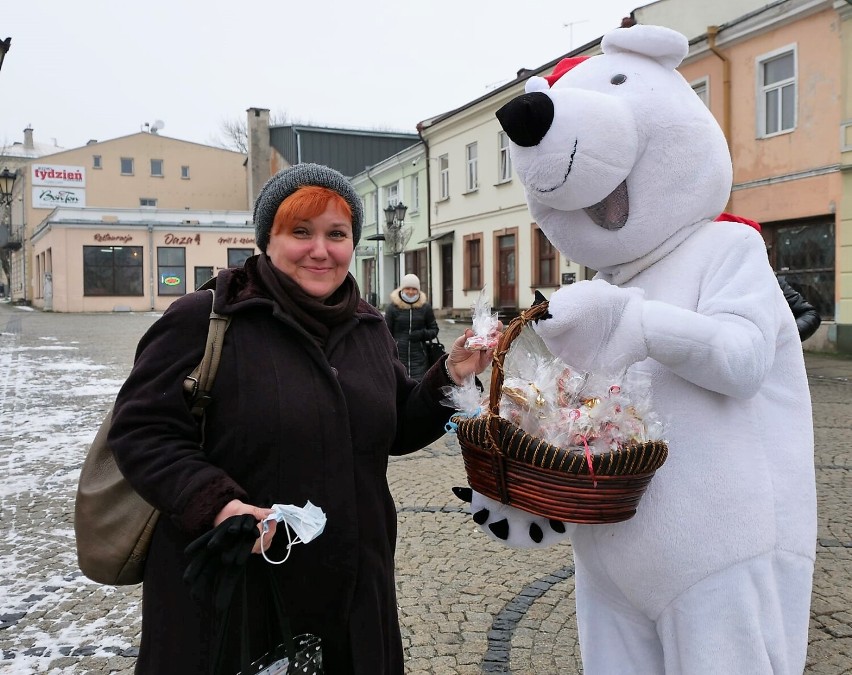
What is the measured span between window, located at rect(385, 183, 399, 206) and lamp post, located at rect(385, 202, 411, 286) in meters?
1.97

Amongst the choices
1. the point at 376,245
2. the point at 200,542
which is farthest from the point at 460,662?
the point at 376,245

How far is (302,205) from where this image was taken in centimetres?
202

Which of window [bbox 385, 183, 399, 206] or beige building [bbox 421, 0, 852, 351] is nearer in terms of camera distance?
beige building [bbox 421, 0, 852, 351]

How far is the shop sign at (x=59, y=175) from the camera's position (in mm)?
41062

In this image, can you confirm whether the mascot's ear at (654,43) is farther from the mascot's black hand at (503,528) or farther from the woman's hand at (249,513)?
the woman's hand at (249,513)

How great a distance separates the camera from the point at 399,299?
30.0 ft

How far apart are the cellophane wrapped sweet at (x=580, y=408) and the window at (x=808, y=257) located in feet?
43.3

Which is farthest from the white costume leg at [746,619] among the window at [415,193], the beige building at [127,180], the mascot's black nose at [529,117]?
the beige building at [127,180]

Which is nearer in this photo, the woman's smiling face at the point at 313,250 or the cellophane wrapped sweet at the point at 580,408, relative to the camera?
the cellophane wrapped sweet at the point at 580,408

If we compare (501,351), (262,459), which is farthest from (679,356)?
(262,459)

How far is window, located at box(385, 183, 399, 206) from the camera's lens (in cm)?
2925

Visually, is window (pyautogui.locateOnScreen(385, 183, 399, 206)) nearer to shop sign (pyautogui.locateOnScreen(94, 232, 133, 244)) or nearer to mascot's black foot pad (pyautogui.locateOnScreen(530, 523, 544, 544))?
shop sign (pyautogui.locateOnScreen(94, 232, 133, 244))

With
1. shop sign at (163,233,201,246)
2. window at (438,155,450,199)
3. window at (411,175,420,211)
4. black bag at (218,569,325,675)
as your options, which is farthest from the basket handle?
shop sign at (163,233,201,246)

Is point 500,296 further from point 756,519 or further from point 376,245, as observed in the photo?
point 756,519
